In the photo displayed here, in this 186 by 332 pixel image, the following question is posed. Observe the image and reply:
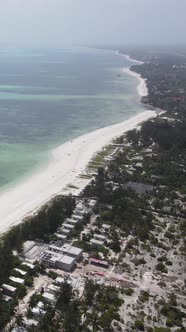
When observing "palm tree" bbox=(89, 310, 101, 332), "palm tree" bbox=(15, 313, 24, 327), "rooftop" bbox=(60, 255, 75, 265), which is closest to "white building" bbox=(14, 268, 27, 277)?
"rooftop" bbox=(60, 255, 75, 265)

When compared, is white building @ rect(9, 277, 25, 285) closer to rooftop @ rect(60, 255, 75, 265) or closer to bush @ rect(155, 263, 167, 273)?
rooftop @ rect(60, 255, 75, 265)

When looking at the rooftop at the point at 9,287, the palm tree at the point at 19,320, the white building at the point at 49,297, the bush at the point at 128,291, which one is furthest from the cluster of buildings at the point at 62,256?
the palm tree at the point at 19,320

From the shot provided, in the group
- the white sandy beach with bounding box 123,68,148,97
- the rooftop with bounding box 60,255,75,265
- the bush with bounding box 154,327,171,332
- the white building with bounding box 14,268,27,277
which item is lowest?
the bush with bounding box 154,327,171,332

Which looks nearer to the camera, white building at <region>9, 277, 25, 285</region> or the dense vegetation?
white building at <region>9, 277, 25, 285</region>

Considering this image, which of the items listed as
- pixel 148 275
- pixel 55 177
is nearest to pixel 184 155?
pixel 55 177

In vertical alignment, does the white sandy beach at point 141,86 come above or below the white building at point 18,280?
above

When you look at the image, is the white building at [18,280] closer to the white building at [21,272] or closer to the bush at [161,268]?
the white building at [21,272]
